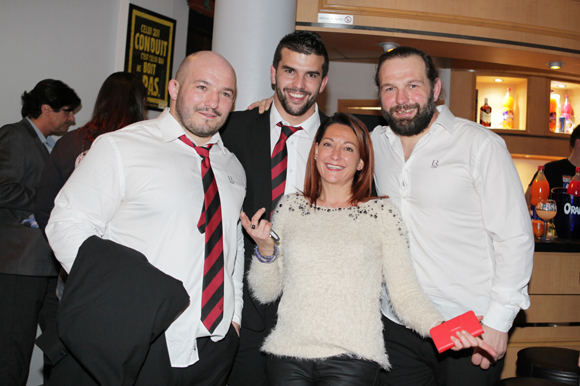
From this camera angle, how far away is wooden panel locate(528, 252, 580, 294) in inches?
106

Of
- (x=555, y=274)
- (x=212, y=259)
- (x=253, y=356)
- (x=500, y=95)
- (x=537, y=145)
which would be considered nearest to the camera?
(x=212, y=259)

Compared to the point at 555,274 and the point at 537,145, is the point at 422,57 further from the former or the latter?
the point at 537,145

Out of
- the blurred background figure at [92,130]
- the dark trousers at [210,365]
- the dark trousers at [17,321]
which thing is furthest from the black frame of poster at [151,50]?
the dark trousers at [210,365]

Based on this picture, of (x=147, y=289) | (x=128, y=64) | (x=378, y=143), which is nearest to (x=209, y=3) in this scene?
(x=128, y=64)

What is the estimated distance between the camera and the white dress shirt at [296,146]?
2168mm

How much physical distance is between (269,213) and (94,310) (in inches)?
37.9

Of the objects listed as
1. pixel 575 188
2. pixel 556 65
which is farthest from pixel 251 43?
pixel 556 65

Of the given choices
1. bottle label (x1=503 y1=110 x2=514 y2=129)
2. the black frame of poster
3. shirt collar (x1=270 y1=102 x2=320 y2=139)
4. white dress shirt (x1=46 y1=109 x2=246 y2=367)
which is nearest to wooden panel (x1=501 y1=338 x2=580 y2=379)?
shirt collar (x1=270 y1=102 x2=320 y2=139)

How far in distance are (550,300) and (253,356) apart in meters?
1.83

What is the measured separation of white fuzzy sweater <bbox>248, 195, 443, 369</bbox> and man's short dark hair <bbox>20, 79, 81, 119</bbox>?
2.03m

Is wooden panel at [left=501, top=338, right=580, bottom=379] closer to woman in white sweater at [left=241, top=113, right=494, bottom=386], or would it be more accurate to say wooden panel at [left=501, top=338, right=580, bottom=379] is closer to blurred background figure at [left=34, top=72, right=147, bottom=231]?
woman in white sweater at [left=241, top=113, right=494, bottom=386]

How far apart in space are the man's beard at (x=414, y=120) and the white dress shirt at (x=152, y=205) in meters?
0.85

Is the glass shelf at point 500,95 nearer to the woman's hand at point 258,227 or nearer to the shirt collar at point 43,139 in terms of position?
the woman's hand at point 258,227

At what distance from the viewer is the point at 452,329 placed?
147 cm
